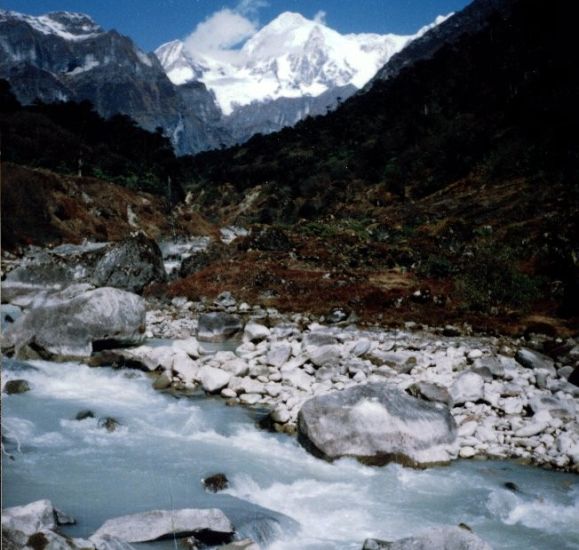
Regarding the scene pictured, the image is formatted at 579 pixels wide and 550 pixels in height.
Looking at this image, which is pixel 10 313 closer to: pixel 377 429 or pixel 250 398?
pixel 250 398

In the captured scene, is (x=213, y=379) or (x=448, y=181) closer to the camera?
(x=213, y=379)

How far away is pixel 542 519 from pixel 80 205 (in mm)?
39805

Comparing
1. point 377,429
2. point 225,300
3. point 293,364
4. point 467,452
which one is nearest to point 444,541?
point 377,429

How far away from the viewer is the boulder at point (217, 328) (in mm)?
15000

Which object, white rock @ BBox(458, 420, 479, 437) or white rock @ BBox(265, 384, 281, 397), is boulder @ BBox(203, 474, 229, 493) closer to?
white rock @ BBox(265, 384, 281, 397)

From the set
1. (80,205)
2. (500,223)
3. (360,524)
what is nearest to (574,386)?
(360,524)

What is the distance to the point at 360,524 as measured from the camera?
5777mm

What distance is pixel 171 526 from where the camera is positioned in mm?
5008

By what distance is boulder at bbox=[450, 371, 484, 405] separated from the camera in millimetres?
9031

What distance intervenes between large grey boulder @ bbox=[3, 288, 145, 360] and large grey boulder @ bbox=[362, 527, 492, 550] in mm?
8849

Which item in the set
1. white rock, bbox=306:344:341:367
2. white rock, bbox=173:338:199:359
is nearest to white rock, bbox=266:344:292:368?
white rock, bbox=306:344:341:367

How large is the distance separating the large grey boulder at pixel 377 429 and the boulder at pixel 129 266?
15.6 m

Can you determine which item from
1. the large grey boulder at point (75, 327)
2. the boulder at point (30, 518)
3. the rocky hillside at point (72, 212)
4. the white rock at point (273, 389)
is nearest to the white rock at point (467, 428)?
the white rock at point (273, 389)

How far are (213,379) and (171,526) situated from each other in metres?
5.13
